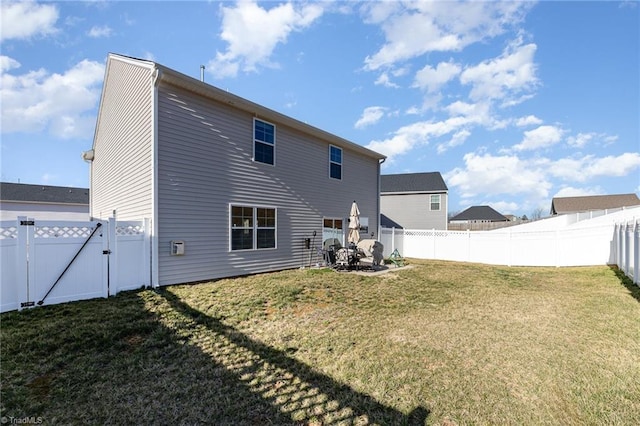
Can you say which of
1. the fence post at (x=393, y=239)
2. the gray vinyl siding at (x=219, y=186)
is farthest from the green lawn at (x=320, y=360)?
the fence post at (x=393, y=239)

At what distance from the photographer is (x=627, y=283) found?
308 inches

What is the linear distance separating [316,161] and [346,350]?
8.51m

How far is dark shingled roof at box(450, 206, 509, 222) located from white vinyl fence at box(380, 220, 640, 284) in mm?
26959

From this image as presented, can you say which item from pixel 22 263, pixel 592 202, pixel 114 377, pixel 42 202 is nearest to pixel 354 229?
pixel 114 377

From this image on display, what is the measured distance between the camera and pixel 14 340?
382 cm

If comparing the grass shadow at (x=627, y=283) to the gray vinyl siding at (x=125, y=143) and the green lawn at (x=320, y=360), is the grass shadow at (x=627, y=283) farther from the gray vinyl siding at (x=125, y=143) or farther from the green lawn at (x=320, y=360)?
the gray vinyl siding at (x=125, y=143)

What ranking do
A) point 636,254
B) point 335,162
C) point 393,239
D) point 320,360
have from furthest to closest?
point 393,239
point 335,162
point 636,254
point 320,360

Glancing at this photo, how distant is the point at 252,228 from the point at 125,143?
4739 mm

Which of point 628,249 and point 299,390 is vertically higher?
point 628,249

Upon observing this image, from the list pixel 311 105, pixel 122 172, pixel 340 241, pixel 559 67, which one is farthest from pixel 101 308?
pixel 559 67

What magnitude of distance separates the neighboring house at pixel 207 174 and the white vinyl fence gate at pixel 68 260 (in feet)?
1.57

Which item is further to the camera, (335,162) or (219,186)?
(335,162)

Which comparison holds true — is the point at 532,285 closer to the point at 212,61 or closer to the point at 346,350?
the point at 346,350

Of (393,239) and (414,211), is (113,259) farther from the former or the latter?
(414,211)
